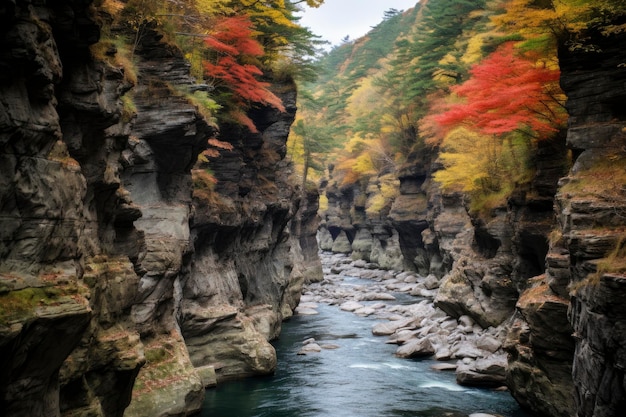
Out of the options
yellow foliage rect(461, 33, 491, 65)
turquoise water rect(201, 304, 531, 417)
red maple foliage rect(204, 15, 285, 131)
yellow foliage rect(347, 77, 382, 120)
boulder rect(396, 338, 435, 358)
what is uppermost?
yellow foliage rect(347, 77, 382, 120)

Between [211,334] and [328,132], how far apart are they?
33.1 metres

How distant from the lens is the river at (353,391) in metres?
18.1

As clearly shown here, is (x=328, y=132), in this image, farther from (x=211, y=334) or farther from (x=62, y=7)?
(x=62, y=7)

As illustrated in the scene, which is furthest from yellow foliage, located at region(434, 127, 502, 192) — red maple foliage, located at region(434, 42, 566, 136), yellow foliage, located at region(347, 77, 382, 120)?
yellow foliage, located at region(347, 77, 382, 120)

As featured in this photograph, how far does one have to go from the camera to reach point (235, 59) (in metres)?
25.1

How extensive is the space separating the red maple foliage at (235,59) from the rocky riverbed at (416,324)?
12.1 metres

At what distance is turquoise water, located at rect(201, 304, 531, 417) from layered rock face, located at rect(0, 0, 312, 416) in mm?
1310

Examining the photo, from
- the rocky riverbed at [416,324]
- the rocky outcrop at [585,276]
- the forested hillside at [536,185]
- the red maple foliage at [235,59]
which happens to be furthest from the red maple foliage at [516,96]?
the red maple foliage at [235,59]

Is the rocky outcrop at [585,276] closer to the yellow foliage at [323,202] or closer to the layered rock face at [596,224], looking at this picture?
the layered rock face at [596,224]

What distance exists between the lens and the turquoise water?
18125mm

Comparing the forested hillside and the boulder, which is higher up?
the forested hillside

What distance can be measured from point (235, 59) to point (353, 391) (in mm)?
14742

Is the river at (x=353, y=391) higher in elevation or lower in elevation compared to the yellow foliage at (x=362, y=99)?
lower

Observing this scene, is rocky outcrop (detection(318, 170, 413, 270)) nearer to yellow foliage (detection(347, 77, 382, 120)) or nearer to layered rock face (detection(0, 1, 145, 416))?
yellow foliage (detection(347, 77, 382, 120))
